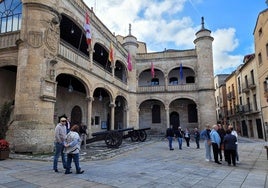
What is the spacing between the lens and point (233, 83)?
32031 mm

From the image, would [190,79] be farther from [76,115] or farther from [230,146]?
[230,146]

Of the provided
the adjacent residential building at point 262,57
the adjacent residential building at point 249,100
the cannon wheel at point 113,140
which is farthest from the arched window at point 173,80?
the cannon wheel at point 113,140

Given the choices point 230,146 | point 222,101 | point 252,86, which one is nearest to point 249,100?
point 252,86

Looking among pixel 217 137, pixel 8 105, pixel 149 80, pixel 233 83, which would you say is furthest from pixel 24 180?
pixel 233 83

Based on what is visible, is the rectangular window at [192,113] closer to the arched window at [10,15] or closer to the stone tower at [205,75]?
A: the stone tower at [205,75]

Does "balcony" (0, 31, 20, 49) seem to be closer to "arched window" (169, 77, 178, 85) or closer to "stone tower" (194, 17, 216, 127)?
"stone tower" (194, 17, 216, 127)

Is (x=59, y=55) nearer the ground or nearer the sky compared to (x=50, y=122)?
nearer the sky

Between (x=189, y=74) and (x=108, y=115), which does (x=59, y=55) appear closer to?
(x=108, y=115)

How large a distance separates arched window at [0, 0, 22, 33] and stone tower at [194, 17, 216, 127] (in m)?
18.9

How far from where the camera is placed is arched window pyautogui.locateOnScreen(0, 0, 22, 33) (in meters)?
11.8

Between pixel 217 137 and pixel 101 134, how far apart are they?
6.70 metres

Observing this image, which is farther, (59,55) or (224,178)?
(59,55)

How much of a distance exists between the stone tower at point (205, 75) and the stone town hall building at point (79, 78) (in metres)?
0.11

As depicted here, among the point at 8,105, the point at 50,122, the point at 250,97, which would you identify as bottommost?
the point at 50,122
